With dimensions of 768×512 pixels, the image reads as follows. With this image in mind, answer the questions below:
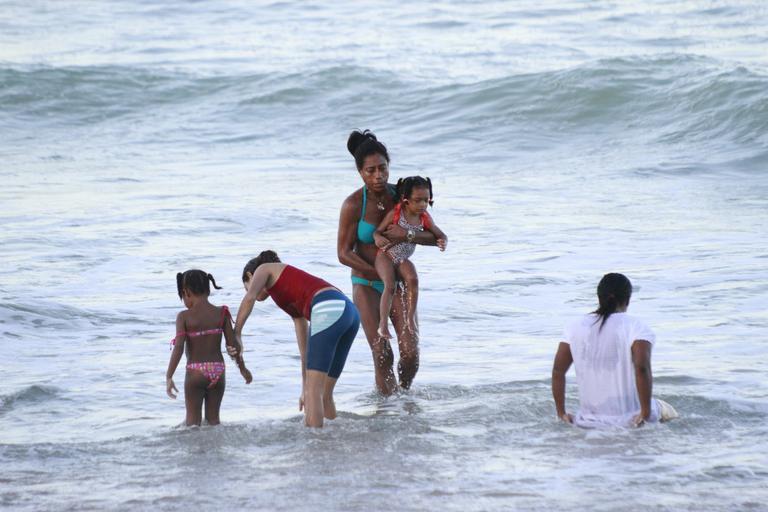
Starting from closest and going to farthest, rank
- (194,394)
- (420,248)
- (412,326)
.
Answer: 1. (194,394)
2. (412,326)
3. (420,248)

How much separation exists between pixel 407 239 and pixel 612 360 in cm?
143

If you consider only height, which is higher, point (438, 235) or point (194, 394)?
point (438, 235)

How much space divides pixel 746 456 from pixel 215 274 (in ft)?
21.3

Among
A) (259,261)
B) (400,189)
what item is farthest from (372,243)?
(259,261)

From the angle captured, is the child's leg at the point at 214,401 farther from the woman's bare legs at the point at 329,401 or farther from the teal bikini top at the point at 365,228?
the teal bikini top at the point at 365,228

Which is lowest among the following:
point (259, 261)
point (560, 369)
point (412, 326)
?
point (560, 369)

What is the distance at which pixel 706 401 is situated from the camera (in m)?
7.14

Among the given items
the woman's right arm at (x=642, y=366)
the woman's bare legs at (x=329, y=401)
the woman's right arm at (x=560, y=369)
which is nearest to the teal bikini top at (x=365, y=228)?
the woman's bare legs at (x=329, y=401)

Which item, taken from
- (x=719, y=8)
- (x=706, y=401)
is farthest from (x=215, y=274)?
(x=719, y=8)

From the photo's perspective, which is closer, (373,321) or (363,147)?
(363,147)

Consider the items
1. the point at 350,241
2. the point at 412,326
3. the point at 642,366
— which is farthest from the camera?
the point at 412,326

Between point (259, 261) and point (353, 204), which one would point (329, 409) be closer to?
point (259, 261)

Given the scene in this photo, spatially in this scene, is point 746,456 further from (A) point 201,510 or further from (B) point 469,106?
(B) point 469,106

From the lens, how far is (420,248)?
12.9 meters
